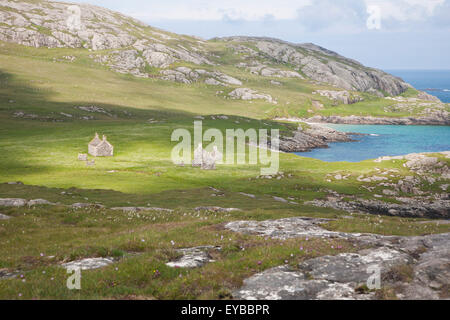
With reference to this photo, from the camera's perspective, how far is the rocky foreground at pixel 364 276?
11.0 metres

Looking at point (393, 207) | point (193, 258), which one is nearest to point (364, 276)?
point (193, 258)

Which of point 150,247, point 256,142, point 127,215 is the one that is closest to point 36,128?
point 256,142

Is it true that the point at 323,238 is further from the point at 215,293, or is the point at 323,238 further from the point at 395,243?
the point at 215,293

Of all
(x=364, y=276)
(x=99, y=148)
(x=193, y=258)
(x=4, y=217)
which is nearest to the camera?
(x=364, y=276)

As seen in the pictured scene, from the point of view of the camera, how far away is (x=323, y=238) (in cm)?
1750

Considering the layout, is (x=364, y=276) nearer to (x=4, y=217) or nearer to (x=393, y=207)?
(x=4, y=217)

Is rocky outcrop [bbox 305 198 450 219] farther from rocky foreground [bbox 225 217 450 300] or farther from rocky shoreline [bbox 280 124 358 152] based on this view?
rocky shoreline [bbox 280 124 358 152]

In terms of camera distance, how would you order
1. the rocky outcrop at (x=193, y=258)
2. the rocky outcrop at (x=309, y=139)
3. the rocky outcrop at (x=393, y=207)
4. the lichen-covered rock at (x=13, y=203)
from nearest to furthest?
the rocky outcrop at (x=193, y=258) < the lichen-covered rock at (x=13, y=203) < the rocky outcrop at (x=393, y=207) < the rocky outcrop at (x=309, y=139)

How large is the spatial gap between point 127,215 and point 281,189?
48.3m

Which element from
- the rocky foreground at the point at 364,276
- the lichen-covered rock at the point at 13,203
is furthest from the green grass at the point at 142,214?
the lichen-covered rock at the point at 13,203

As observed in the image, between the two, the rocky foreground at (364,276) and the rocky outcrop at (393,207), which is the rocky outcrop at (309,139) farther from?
the rocky foreground at (364,276)

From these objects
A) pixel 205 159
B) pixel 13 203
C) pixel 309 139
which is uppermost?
pixel 309 139

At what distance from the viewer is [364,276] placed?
1227cm

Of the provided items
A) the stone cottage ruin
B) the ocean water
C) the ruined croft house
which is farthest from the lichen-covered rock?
the ocean water
